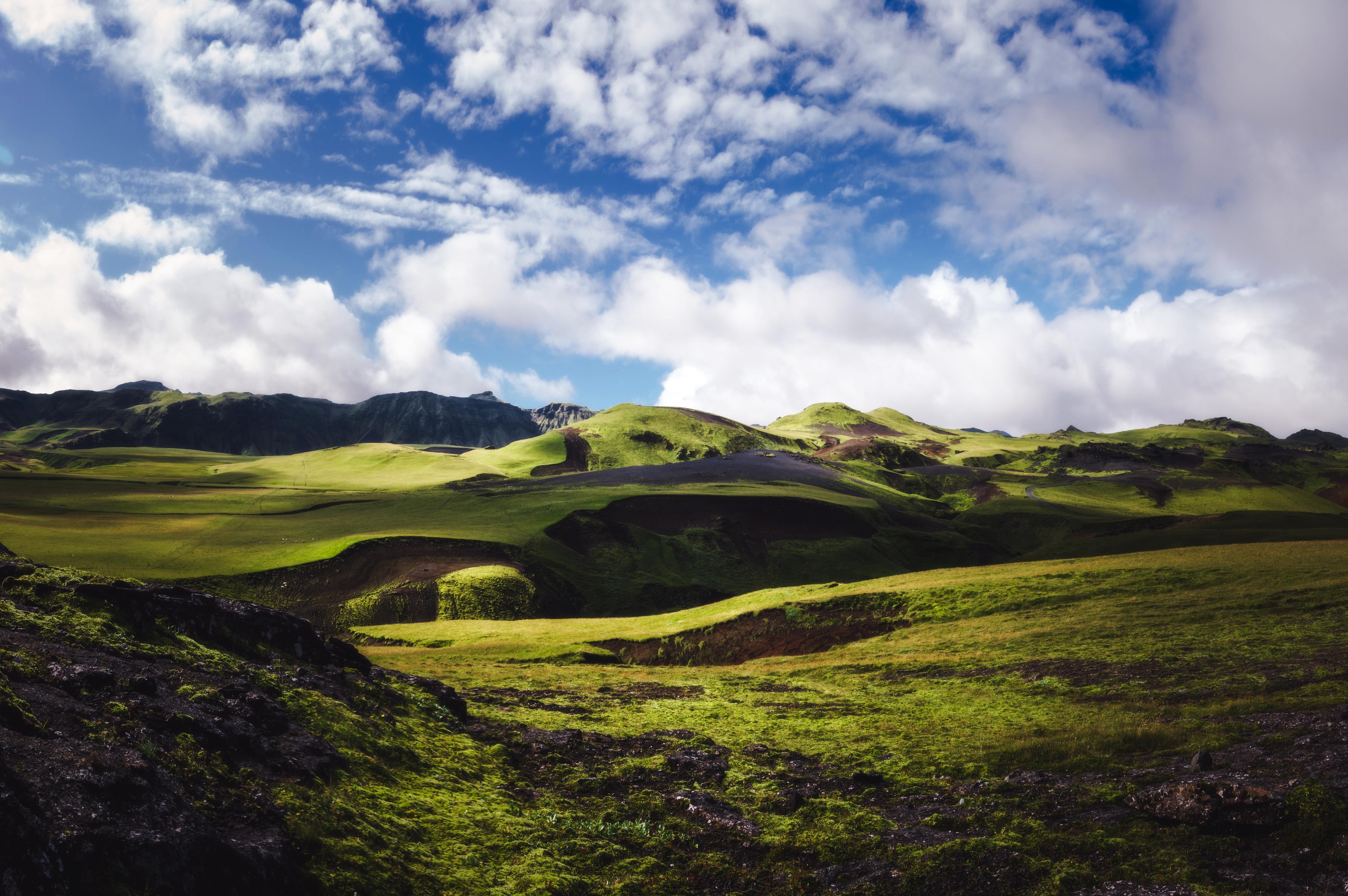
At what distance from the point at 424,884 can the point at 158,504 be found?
113990 mm

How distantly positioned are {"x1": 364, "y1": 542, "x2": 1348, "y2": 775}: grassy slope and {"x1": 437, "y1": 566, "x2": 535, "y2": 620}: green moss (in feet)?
51.8

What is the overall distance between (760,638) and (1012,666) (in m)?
20.0

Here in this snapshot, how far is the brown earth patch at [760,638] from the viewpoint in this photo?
44.7m

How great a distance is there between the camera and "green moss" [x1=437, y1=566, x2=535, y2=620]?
232 feet

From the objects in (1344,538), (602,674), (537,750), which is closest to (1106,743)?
(537,750)

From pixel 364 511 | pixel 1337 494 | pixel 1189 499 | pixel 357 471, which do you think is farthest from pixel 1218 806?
pixel 1337 494

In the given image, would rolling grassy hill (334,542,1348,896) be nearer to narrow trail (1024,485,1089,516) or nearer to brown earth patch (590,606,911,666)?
brown earth patch (590,606,911,666)

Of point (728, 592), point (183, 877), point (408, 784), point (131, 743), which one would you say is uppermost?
point (131, 743)

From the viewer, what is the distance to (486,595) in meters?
73.6

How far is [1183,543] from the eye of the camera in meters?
63.4

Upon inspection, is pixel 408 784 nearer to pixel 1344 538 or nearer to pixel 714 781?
pixel 714 781

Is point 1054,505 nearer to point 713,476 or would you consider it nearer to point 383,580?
point 713,476

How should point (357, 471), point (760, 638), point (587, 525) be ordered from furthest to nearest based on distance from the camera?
point (357, 471), point (587, 525), point (760, 638)

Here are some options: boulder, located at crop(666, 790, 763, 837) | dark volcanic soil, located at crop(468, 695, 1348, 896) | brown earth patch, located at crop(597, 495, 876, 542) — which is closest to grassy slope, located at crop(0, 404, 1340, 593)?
brown earth patch, located at crop(597, 495, 876, 542)
